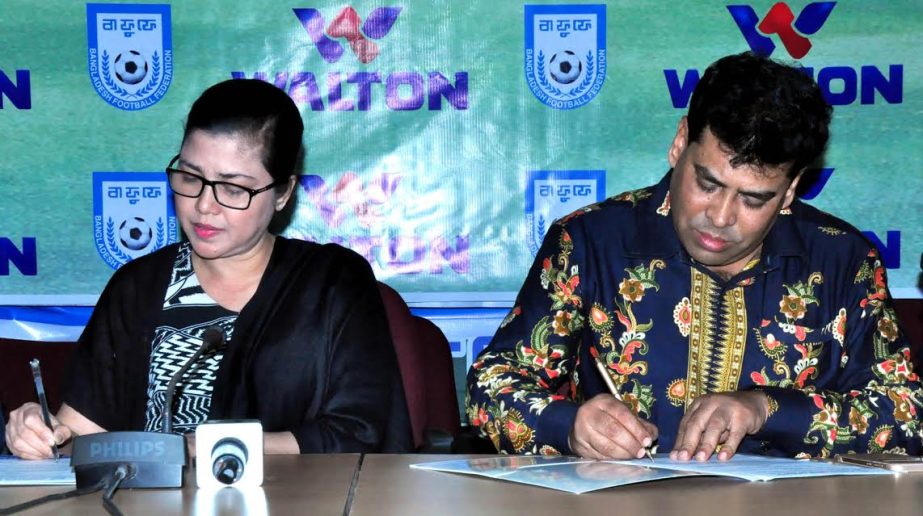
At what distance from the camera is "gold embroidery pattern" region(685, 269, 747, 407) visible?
217 cm

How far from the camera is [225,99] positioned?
224 centimetres

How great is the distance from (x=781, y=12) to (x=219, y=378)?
1998mm

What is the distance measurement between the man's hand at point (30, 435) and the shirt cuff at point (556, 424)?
83cm

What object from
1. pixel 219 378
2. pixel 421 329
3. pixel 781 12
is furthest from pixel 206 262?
pixel 781 12

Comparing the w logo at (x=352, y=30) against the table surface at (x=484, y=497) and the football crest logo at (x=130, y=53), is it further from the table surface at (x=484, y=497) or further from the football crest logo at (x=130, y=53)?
the table surface at (x=484, y=497)

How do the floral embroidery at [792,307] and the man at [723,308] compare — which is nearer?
the man at [723,308]

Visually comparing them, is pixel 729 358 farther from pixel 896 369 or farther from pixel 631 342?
pixel 896 369

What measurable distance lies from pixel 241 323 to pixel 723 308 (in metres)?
0.96

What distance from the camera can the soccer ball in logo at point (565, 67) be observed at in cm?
324

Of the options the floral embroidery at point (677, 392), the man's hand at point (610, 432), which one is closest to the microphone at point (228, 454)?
the man's hand at point (610, 432)

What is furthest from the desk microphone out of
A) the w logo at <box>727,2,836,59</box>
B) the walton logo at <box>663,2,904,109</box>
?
the w logo at <box>727,2,836,59</box>

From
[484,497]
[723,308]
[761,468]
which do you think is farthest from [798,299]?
[484,497]

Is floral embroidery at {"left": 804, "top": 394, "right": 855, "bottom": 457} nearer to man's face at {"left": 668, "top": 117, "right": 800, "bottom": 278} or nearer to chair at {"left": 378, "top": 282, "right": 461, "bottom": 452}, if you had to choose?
man's face at {"left": 668, "top": 117, "right": 800, "bottom": 278}

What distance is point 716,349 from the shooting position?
2170 mm
